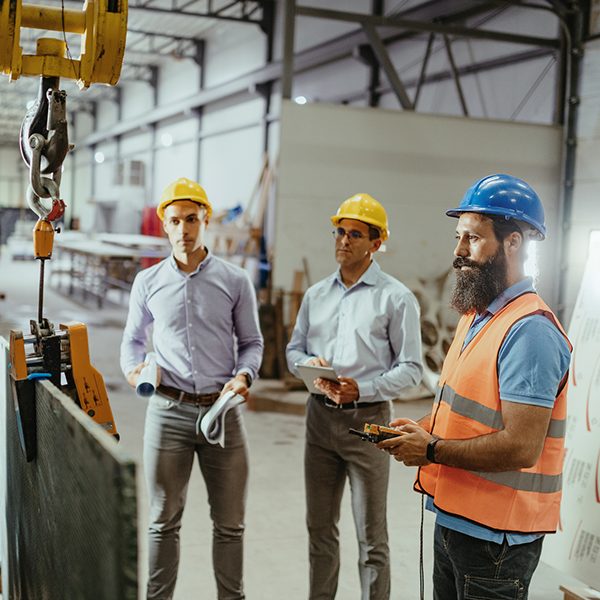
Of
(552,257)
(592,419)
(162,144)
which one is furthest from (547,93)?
(162,144)

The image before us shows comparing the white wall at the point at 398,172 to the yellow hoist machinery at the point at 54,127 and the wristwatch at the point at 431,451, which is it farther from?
the wristwatch at the point at 431,451

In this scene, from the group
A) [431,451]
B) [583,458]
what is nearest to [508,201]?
[431,451]

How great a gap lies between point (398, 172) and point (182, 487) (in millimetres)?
5484

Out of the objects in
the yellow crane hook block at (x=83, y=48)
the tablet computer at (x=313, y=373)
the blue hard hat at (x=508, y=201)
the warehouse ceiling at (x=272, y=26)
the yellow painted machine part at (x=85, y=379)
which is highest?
the warehouse ceiling at (x=272, y=26)

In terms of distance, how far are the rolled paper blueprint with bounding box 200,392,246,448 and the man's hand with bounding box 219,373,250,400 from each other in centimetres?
4

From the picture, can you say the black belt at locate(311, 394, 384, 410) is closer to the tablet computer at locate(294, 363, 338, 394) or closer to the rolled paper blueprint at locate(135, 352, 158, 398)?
the tablet computer at locate(294, 363, 338, 394)

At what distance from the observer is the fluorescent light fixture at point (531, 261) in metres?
1.92

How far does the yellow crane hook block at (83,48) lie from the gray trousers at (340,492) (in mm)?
1702

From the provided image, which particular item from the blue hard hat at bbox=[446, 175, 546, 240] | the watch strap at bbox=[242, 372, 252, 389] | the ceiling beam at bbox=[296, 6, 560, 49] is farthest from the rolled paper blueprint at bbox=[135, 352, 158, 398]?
the ceiling beam at bbox=[296, 6, 560, 49]

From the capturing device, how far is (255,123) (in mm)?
13523

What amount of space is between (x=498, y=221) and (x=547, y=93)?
7.19 meters

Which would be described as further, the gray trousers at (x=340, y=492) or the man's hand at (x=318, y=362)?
the man's hand at (x=318, y=362)

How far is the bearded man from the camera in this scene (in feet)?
5.49

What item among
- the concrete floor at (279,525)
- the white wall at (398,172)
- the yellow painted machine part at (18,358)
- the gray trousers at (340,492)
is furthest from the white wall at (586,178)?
the yellow painted machine part at (18,358)
